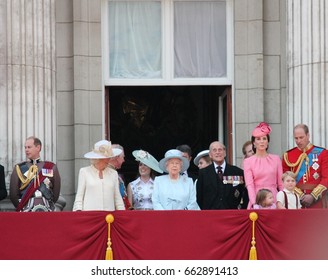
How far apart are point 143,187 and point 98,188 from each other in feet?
3.77

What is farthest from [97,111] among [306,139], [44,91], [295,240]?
[295,240]

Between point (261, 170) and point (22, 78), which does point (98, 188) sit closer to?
point (261, 170)

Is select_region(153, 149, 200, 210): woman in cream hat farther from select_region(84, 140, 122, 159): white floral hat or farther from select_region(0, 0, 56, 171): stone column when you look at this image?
select_region(0, 0, 56, 171): stone column

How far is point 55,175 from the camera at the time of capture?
14.7m

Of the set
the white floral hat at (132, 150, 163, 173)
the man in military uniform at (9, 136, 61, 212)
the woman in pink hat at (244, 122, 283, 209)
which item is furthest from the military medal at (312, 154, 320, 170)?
the man in military uniform at (9, 136, 61, 212)

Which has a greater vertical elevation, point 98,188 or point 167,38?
point 167,38

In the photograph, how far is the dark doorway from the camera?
69.5 ft

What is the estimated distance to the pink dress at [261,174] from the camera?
1418 cm

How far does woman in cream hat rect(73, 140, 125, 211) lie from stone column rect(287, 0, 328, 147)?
3.55m

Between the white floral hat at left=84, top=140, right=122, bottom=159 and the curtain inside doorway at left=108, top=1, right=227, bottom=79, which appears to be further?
the curtain inside doorway at left=108, top=1, right=227, bottom=79

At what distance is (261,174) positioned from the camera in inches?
559

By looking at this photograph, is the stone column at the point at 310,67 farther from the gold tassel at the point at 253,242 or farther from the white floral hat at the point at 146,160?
the gold tassel at the point at 253,242

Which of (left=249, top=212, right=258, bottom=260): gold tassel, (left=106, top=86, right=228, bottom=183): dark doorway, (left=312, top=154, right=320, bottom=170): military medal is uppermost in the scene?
(left=106, top=86, right=228, bottom=183): dark doorway

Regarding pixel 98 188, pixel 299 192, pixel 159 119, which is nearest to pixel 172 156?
pixel 98 188
